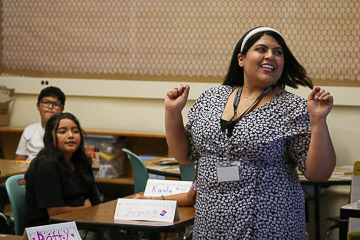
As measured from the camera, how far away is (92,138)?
6590 millimetres

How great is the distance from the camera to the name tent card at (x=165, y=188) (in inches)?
134

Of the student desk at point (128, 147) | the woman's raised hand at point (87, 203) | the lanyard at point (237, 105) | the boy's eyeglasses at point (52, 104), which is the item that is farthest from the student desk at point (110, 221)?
the student desk at point (128, 147)

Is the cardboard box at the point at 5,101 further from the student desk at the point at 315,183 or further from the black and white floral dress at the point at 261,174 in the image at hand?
the black and white floral dress at the point at 261,174

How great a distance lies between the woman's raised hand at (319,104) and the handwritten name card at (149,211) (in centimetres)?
100

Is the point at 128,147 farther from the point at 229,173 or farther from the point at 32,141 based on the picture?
the point at 229,173

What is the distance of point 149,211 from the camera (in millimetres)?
2938

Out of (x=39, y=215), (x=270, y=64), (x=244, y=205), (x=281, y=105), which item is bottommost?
(x=39, y=215)

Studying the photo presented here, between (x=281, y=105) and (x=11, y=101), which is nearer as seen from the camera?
(x=281, y=105)

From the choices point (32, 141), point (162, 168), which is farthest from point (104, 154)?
point (162, 168)

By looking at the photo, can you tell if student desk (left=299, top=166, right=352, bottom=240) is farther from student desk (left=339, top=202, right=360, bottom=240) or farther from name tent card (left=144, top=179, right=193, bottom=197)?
student desk (left=339, top=202, right=360, bottom=240)

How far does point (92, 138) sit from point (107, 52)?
1118 mm

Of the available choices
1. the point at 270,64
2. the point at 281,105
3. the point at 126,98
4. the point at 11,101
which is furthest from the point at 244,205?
the point at 11,101

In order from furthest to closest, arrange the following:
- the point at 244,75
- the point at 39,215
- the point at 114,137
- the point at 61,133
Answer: the point at 114,137, the point at 61,133, the point at 39,215, the point at 244,75

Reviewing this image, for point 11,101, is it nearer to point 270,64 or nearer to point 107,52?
point 107,52
